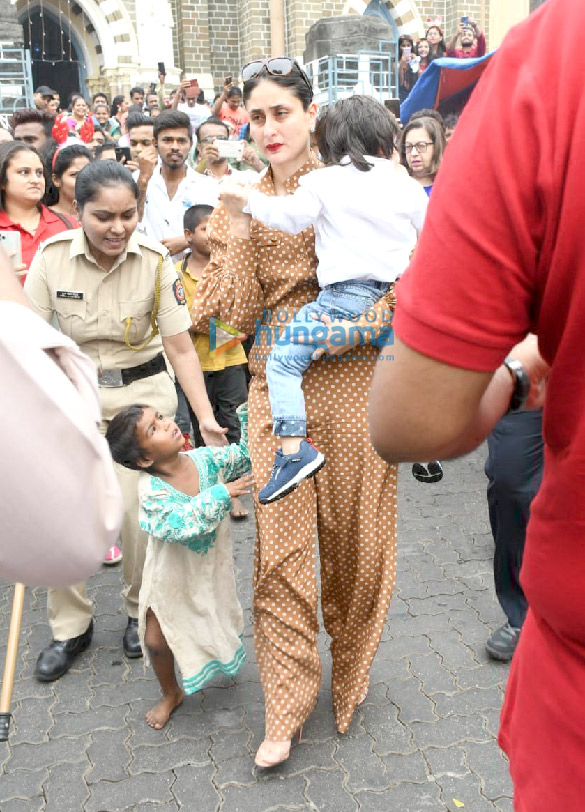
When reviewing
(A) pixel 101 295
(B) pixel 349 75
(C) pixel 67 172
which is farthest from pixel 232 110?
(A) pixel 101 295

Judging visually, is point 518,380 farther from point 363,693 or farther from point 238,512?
point 238,512

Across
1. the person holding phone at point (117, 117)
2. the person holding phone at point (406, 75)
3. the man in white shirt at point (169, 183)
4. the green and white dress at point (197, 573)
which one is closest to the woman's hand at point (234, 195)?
the green and white dress at point (197, 573)

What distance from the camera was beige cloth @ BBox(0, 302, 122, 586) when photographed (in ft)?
2.95

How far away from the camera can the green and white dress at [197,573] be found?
281 cm

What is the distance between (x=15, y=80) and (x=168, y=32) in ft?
21.3

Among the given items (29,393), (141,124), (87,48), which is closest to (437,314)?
(29,393)

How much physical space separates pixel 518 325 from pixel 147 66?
21.6 m

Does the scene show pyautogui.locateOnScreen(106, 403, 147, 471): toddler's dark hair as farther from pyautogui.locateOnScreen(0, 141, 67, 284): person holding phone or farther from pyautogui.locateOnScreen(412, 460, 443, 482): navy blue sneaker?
pyautogui.locateOnScreen(412, 460, 443, 482): navy blue sneaker

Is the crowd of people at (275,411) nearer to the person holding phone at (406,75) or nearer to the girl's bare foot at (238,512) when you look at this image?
the girl's bare foot at (238,512)

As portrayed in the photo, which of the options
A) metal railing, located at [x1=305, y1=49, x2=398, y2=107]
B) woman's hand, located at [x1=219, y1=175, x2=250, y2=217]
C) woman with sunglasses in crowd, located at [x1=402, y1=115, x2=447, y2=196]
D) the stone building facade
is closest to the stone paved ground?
woman's hand, located at [x1=219, y1=175, x2=250, y2=217]

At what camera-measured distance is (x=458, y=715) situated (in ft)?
9.82

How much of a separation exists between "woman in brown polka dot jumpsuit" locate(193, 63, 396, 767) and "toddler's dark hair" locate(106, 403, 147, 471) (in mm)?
384

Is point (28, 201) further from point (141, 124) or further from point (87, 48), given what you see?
point (87, 48)

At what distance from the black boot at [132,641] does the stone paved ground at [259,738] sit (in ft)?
0.11
